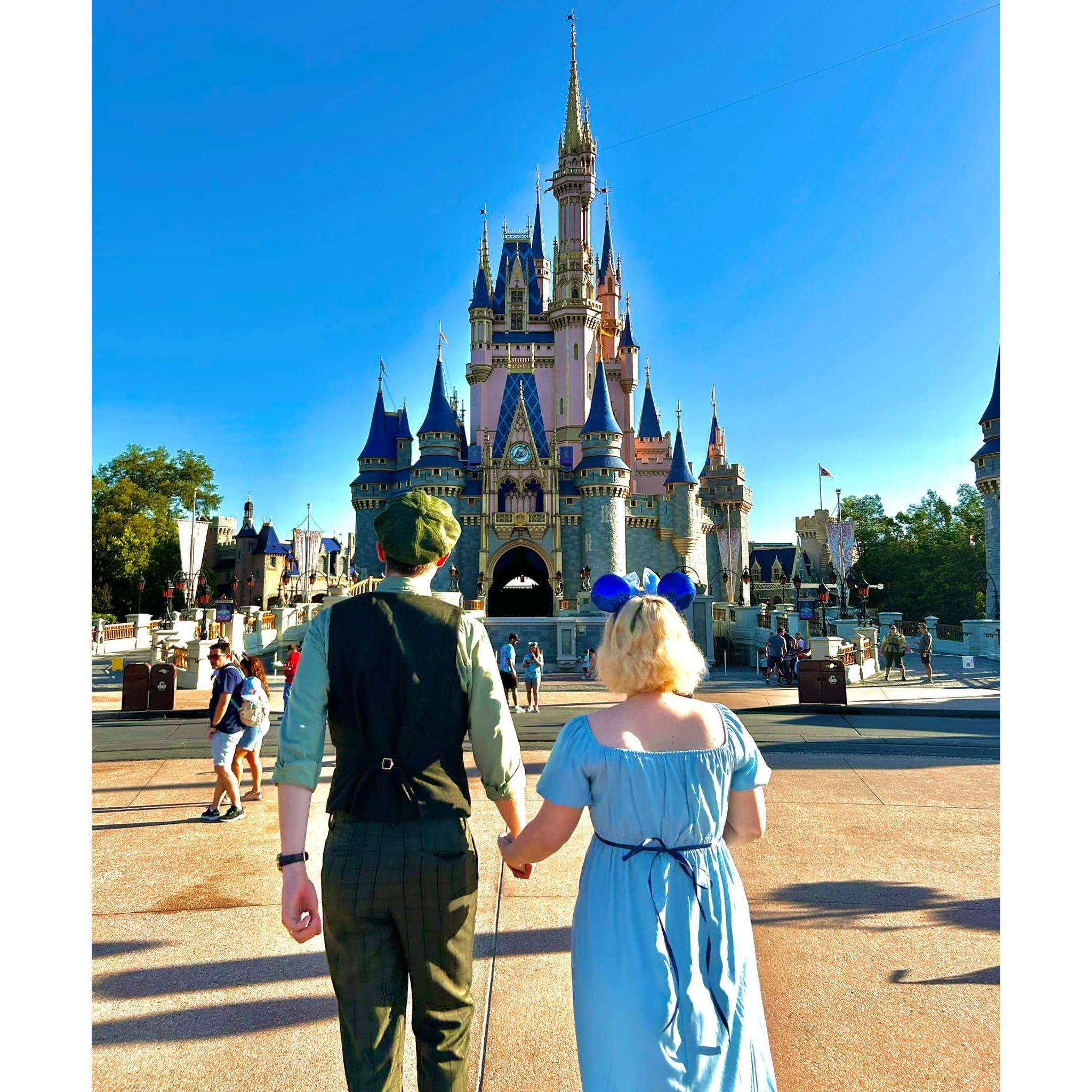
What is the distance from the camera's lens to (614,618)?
241 cm

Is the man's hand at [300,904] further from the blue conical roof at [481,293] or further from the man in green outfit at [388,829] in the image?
the blue conical roof at [481,293]

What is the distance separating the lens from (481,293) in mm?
49250

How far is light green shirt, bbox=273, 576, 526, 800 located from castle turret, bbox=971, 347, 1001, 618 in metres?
35.4

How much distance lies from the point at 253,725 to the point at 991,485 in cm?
3732

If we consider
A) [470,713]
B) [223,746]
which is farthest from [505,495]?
[470,713]

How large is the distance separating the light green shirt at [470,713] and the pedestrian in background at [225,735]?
4662 millimetres

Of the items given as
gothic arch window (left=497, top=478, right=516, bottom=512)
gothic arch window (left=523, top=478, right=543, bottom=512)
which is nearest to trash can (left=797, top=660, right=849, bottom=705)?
gothic arch window (left=523, top=478, right=543, bottom=512)

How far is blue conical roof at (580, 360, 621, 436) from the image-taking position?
139ft

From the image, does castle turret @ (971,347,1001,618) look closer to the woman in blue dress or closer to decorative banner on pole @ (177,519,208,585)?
decorative banner on pole @ (177,519,208,585)

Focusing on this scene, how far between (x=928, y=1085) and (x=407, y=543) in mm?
2874

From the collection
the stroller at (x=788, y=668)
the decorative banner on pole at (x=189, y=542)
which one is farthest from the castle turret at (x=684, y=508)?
the decorative banner on pole at (x=189, y=542)

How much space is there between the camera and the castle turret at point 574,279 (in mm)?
46875
